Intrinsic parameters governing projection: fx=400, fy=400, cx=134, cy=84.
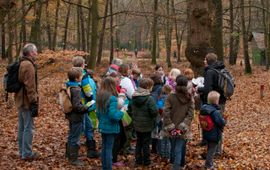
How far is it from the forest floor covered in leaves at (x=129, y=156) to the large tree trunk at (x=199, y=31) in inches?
87.8

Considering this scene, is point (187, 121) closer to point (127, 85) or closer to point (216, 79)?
point (216, 79)

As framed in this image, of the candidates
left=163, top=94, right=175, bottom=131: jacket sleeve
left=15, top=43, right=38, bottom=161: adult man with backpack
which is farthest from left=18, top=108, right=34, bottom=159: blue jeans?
left=163, top=94, right=175, bottom=131: jacket sleeve

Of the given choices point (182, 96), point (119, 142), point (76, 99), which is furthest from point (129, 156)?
point (182, 96)

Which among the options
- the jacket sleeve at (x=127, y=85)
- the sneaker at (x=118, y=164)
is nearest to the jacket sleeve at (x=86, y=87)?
the jacket sleeve at (x=127, y=85)

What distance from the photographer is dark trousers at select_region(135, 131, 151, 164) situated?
797 centimetres

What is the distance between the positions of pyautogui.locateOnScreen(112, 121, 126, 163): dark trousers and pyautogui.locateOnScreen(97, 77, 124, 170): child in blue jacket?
0.92 metres

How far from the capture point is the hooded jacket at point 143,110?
7711 millimetres

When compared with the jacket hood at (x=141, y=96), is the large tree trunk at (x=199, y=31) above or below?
above

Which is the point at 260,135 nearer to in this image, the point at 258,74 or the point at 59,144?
the point at 59,144

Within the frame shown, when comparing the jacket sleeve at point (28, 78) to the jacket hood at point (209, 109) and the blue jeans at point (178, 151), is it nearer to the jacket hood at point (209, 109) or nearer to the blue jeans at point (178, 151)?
the blue jeans at point (178, 151)

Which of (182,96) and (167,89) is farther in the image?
(167,89)

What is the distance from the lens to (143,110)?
25.5ft

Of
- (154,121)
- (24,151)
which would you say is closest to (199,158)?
(154,121)

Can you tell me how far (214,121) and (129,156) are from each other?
2234 mm
